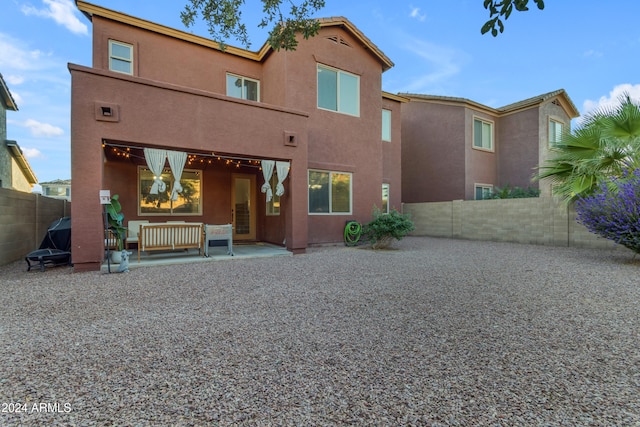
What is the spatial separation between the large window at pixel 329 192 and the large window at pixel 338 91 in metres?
2.25

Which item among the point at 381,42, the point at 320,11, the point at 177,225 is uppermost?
the point at 381,42

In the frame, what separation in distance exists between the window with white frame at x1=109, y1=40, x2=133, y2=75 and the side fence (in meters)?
4.16

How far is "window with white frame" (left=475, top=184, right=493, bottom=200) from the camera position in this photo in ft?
50.5

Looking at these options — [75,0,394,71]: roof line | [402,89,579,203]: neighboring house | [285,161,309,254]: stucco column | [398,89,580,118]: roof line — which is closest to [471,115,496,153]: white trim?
[402,89,579,203]: neighboring house

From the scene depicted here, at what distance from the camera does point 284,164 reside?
834cm

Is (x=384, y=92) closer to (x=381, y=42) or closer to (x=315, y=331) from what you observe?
(x=381, y=42)

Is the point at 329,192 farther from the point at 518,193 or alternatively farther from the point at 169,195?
the point at 518,193

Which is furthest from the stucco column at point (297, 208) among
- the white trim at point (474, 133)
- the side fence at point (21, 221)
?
the white trim at point (474, 133)

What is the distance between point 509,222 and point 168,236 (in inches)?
443

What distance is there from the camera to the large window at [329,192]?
32.1 ft

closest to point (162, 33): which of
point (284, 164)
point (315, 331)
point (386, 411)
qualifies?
point (284, 164)

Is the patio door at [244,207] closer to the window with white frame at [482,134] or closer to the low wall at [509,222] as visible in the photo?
the low wall at [509,222]

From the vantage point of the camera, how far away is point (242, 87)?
10.5 m

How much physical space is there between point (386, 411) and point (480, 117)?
16.7 metres
